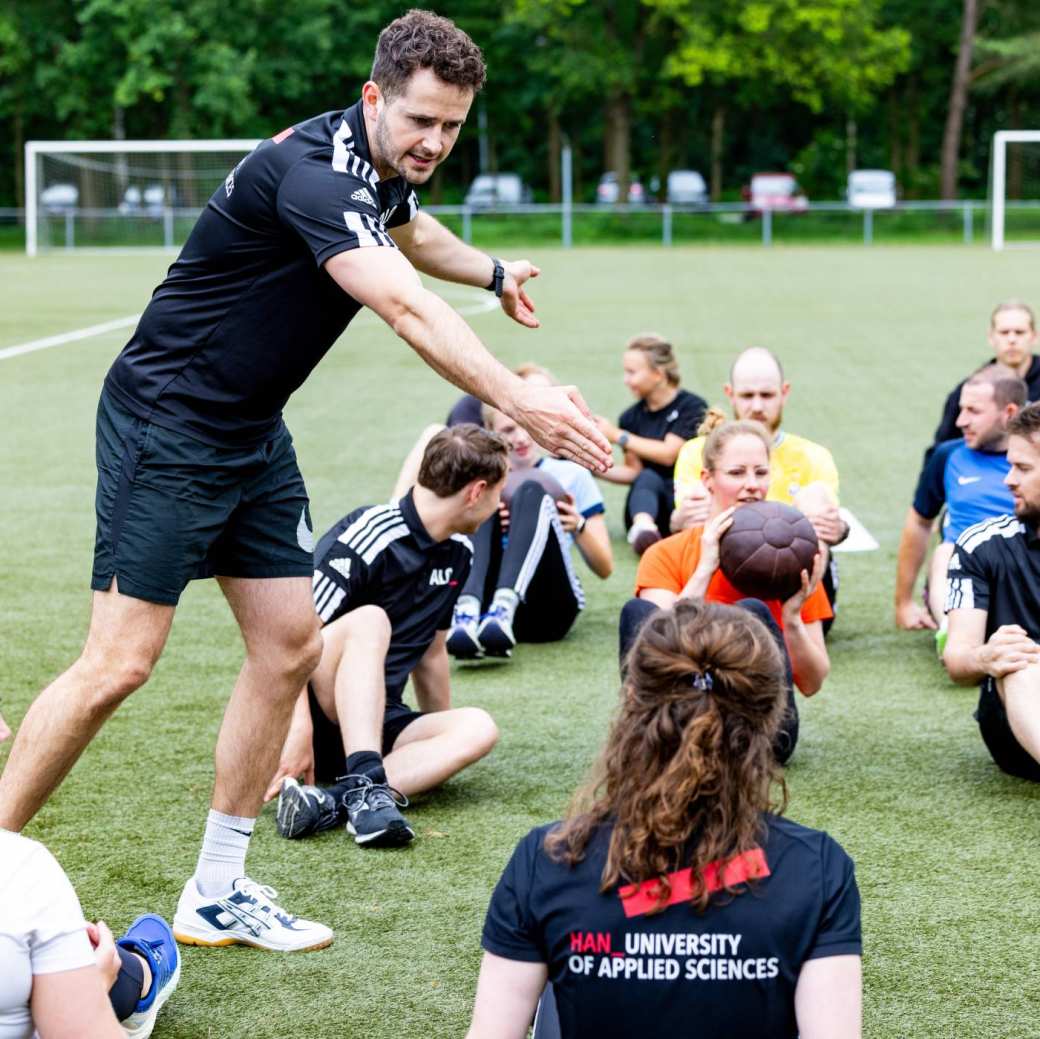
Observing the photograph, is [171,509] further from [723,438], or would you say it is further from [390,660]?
[723,438]

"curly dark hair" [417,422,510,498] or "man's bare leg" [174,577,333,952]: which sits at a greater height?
"curly dark hair" [417,422,510,498]

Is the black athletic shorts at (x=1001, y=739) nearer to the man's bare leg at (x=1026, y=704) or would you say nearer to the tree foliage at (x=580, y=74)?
the man's bare leg at (x=1026, y=704)

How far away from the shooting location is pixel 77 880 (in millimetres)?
4559

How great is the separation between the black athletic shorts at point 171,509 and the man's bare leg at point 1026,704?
236cm

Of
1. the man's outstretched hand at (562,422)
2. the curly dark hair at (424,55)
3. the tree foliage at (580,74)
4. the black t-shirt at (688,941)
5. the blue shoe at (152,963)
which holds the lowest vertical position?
the blue shoe at (152,963)

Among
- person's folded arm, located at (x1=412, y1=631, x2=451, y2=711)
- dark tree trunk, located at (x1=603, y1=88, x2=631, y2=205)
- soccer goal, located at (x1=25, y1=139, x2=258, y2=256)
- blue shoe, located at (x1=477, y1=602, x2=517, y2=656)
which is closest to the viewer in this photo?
person's folded arm, located at (x1=412, y1=631, x2=451, y2=711)

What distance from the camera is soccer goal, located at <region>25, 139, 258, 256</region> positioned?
39.3 metres

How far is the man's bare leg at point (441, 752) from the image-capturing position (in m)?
5.18

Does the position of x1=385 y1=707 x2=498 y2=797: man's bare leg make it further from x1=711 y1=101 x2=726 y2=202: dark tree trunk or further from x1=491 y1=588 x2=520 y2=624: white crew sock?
x1=711 y1=101 x2=726 y2=202: dark tree trunk

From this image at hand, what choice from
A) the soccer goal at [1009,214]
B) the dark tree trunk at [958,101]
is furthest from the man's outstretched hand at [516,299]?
the dark tree trunk at [958,101]

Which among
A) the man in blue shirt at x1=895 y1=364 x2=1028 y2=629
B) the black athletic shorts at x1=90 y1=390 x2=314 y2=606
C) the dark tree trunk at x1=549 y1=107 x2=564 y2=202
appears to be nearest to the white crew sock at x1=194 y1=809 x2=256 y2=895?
the black athletic shorts at x1=90 y1=390 x2=314 y2=606

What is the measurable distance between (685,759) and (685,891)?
0.20 meters

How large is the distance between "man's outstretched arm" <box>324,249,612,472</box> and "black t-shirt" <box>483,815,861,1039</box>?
0.99 metres

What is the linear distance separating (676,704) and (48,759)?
1780 millimetres
